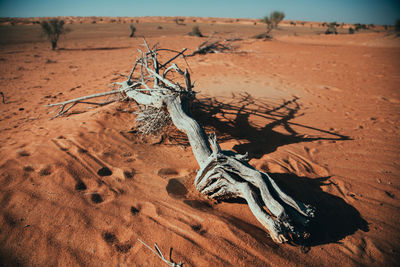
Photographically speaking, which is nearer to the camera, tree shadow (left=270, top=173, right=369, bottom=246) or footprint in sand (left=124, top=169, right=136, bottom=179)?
tree shadow (left=270, top=173, right=369, bottom=246)

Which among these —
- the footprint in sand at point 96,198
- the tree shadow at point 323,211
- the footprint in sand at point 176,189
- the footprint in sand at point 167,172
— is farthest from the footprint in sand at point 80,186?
the tree shadow at point 323,211

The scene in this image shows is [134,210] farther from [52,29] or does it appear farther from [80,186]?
[52,29]

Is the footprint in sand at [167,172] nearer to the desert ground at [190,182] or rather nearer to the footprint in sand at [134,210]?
the desert ground at [190,182]

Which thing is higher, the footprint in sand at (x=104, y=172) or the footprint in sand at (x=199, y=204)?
the footprint in sand at (x=104, y=172)

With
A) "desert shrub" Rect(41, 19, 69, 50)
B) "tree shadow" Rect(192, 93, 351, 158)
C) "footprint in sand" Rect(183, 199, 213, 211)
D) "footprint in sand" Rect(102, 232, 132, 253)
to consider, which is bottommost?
"footprint in sand" Rect(102, 232, 132, 253)

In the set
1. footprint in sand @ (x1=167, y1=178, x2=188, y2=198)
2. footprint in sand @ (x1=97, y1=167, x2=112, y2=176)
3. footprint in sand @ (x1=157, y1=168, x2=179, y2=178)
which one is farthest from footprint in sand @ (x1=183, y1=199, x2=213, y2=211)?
footprint in sand @ (x1=97, y1=167, x2=112, y2=176)

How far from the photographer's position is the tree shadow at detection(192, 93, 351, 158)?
11.2ft

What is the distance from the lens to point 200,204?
217 centimetres

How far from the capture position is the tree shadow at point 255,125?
341cm

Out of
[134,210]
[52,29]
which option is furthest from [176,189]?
[52,29]

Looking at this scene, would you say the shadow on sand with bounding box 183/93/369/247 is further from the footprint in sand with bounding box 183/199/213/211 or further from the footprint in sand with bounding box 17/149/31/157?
the footprint in sand with bounding box 17/149/31/157

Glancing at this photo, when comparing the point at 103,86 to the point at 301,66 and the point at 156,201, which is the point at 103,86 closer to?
the point at 156,201

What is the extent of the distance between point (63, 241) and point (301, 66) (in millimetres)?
9750

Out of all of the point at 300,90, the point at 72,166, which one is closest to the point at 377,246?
the point at 72,166
